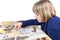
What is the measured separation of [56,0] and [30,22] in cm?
61

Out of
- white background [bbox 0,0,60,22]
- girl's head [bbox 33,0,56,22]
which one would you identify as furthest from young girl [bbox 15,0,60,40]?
white background [bbox 0,0,60,22]

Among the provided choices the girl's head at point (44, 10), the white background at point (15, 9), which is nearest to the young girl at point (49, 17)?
the girl's head at point (44, 10)

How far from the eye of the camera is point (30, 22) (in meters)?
1.44

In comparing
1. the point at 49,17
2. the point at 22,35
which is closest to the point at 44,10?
the point at 49,17

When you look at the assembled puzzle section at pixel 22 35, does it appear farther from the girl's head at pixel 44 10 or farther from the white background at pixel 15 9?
the white background at pixel 15 9

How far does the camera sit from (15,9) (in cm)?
178

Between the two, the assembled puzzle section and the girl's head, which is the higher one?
the girl's head

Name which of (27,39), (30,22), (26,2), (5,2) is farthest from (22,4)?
(27,39)

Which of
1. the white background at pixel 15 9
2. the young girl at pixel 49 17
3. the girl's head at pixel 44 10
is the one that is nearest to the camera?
the young girl at pixel 49 17

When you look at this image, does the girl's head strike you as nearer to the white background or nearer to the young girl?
the young girl

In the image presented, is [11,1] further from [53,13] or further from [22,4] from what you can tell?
[53,13]

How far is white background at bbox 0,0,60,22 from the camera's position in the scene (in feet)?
5.73

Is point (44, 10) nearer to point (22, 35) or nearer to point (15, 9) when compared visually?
point (22, 35)

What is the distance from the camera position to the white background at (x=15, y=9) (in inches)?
68.8
